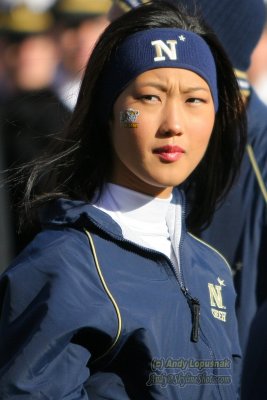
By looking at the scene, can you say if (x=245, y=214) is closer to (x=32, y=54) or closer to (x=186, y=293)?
(x=186, y=293)

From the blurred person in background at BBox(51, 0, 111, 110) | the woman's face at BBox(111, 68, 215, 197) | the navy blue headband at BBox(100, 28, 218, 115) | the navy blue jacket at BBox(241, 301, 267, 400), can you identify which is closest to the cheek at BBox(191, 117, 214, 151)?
the woman's face at BBox(111, 68, 215, 197)

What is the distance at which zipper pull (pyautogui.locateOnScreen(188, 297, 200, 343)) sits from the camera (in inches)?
117

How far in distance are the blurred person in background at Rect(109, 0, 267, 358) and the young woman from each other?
1.85 feet

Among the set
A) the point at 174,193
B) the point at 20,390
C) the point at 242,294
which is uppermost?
the point at 174,193

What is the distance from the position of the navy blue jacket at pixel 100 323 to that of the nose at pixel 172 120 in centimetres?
28

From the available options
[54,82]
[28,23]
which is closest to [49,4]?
[28,23]

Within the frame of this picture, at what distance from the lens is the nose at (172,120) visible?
3027 mm

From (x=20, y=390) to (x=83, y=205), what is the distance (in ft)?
1.88

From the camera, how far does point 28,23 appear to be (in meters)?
6.55

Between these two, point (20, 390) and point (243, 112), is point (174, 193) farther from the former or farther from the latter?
point (20, 390)

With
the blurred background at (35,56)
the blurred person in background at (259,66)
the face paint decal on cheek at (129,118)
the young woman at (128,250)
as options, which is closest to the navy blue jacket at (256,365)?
the young woman at (128,250)

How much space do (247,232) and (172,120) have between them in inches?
43.9

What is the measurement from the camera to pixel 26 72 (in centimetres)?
584

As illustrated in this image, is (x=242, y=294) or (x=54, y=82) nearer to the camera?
(x=242, y=294)
